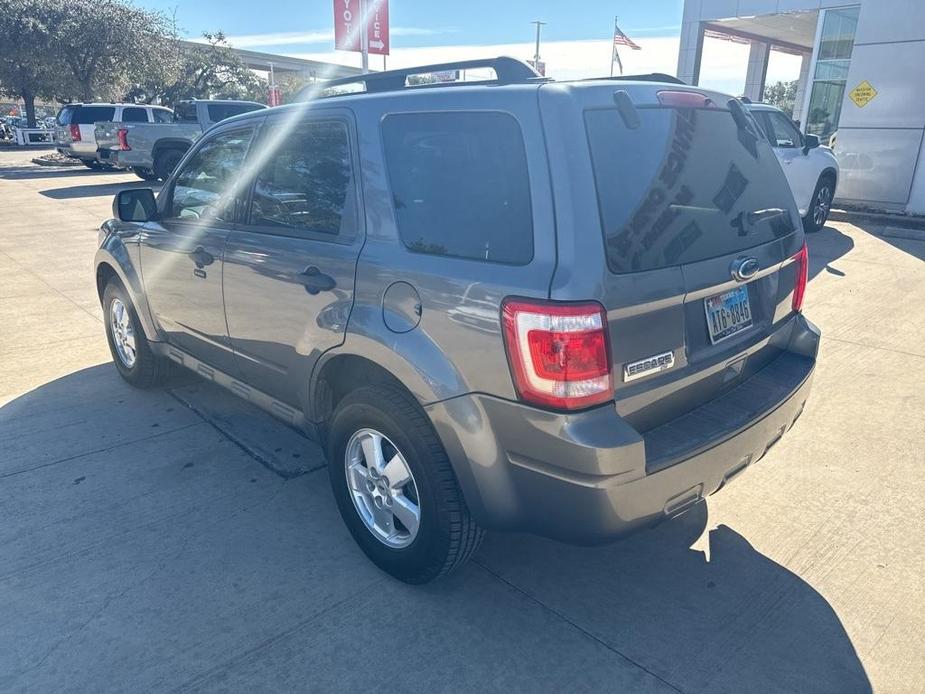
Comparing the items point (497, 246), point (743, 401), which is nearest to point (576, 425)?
point (497, 246)

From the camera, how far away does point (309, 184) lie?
3.10 meters

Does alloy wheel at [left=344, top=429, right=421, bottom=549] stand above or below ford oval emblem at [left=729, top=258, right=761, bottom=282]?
below

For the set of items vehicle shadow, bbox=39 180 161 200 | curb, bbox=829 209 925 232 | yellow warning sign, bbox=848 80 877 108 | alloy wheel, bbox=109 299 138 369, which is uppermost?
yellow warning sign, bbox=848 80 877 108

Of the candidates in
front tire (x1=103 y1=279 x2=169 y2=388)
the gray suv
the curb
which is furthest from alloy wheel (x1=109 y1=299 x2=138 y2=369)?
the curb

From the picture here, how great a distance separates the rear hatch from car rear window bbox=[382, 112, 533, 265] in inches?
7.2

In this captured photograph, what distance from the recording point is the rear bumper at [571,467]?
2.20m

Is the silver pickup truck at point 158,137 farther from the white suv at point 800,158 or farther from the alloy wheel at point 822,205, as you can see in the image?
the alloy wheel at point 822,205

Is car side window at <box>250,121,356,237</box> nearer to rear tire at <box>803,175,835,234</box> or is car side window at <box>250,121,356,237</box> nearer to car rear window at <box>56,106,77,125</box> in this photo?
rear tire at <box>803,175,835,234</box>

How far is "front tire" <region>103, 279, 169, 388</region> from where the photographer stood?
461cm

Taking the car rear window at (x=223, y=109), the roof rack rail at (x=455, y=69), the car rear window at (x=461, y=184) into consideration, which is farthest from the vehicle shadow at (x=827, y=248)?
the car rear window at (x=223, y=109)

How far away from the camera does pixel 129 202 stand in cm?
421

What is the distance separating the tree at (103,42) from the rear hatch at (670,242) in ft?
112

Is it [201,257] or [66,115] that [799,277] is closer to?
[201,257]

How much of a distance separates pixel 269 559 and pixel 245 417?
1577 millimetres
